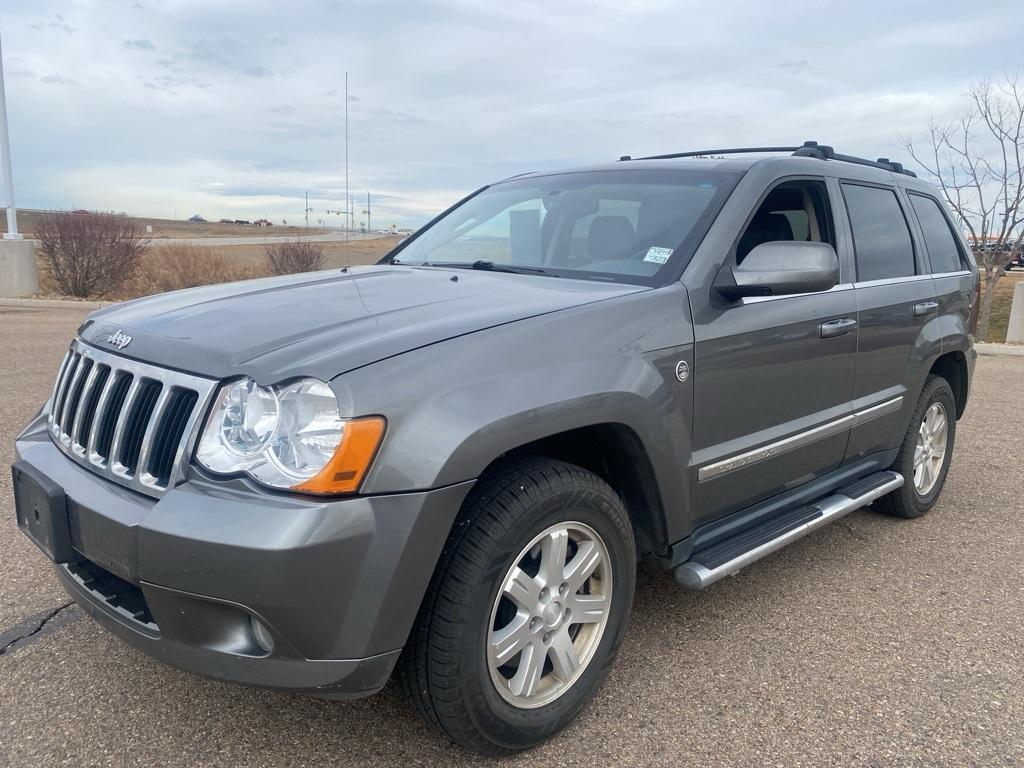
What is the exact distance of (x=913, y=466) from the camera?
4.38m

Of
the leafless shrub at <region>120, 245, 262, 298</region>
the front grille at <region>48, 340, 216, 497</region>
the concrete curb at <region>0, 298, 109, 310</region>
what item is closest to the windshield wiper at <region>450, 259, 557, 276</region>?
the front grille at <region>48, 340, 216, 497</region>

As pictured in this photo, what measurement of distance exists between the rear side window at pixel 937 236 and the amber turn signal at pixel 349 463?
3525 millimetres

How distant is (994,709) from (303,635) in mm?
2201

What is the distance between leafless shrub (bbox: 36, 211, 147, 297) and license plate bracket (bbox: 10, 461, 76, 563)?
14697 millimetres

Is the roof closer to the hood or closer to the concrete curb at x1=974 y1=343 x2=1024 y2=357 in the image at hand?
the hood

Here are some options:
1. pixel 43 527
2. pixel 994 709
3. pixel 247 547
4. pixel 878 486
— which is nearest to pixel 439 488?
pixel 247 547

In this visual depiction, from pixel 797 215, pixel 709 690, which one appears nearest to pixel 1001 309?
pixel 797 215

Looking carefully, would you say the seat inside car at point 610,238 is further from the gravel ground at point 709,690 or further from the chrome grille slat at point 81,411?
the chrome grille slat at point 81,411

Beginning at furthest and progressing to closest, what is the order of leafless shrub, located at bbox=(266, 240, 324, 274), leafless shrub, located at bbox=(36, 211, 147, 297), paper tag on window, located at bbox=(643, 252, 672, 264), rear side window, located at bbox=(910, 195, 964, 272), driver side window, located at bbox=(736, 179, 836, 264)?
leafless shrub, located at bbox=(266, 240, 324, 274) < leafless shrub, located at bbox=(36, 211, 147, 297) < rear side window, located at bbox=(910, 195, 964, 272) < driver side window, located at bbox=(736, 179, 836, 264) < paper tag on window, located at bbox=(643, 252, 672, 264)

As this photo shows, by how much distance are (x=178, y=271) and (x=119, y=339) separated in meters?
16.7

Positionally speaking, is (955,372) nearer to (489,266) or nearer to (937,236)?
(937,236)

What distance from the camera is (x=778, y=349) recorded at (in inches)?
123

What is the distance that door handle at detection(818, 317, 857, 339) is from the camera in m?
3.37

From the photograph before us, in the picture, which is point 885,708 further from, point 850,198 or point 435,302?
point 850,198
